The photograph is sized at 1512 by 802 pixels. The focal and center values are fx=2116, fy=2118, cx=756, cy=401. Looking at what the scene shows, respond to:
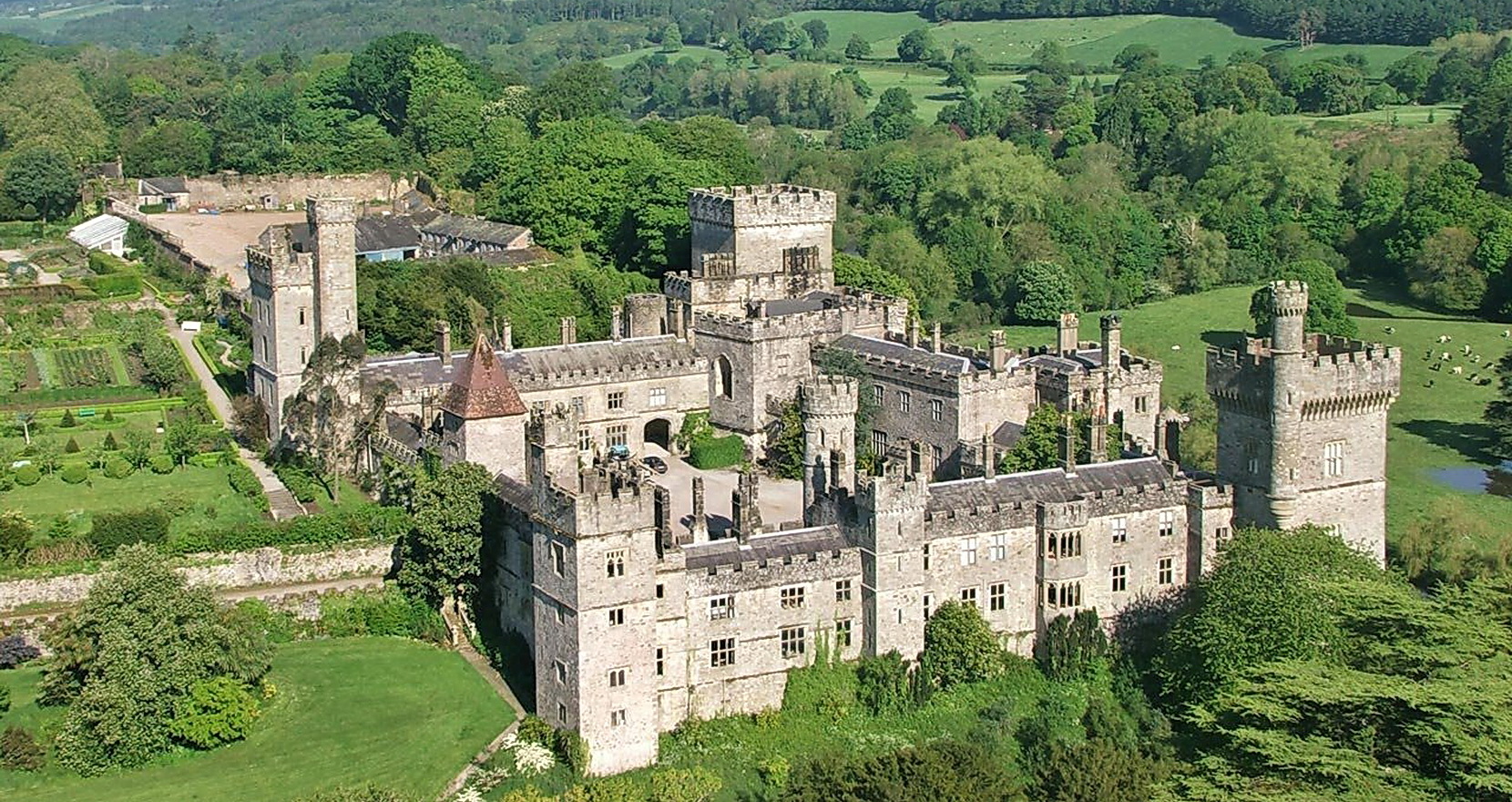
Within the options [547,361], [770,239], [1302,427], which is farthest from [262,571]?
[1302,427]

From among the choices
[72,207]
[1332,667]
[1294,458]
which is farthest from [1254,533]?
[72,207]

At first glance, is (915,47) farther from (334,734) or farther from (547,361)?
(334,734)

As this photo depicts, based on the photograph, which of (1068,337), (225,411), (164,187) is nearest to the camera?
(1068,337)

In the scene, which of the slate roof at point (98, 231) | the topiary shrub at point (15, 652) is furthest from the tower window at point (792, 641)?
the slate roof at point (98, 231)

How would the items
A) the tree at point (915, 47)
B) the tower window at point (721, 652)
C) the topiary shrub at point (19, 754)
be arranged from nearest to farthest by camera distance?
1. the topiary shrub at point (19, 754)
2. the tower window at point (721, 652)
3. the tree at point (915, 47)

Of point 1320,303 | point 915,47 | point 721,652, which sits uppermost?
point 915,47

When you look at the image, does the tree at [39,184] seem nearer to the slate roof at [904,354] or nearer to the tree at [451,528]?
the slate roof at [904,354]

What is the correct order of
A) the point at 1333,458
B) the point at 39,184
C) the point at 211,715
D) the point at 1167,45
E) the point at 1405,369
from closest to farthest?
the point at 211,715
the point at 1333,458
the point at 1405,369
the point at 39,184
the point at 1167,45
